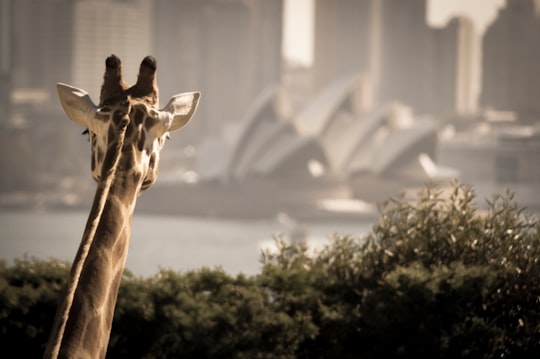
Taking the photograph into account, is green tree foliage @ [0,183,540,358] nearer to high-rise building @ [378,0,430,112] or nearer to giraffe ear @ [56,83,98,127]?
A: giraffe ear @ [56,83,98,127]

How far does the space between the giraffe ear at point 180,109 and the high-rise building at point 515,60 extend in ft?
391

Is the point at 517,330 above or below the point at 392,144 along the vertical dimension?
below

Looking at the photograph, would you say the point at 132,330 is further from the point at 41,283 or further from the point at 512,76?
the point at 512,76

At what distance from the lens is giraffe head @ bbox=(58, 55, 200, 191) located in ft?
14.1

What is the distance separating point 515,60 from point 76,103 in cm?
12955

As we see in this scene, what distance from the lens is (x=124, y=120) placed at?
169 inches

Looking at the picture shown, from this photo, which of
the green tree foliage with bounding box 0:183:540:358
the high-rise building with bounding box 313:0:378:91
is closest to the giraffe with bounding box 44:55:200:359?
the green tree foliage with bounding box 0:183:540:358

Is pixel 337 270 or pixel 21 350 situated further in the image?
pixel 337 270

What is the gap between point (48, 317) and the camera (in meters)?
11.3

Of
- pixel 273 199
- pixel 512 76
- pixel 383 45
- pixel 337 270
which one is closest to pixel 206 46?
pixel 383 45

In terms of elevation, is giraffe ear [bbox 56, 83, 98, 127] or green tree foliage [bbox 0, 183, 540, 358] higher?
giraffe ear [bbox 56, 83, 98, 127]

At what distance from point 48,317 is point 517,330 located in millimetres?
4355

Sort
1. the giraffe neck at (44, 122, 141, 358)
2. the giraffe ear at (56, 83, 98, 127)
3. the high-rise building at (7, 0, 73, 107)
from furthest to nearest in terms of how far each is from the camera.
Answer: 1. the high-rise building at (7, 0, 73, 107)
2. the giraffe ear at (56, 83, 98, 127)
3. the giraffe neck at (44, 122, 141, 358)

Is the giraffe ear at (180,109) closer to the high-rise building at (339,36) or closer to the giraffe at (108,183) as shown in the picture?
the giraffe at (108,183)
